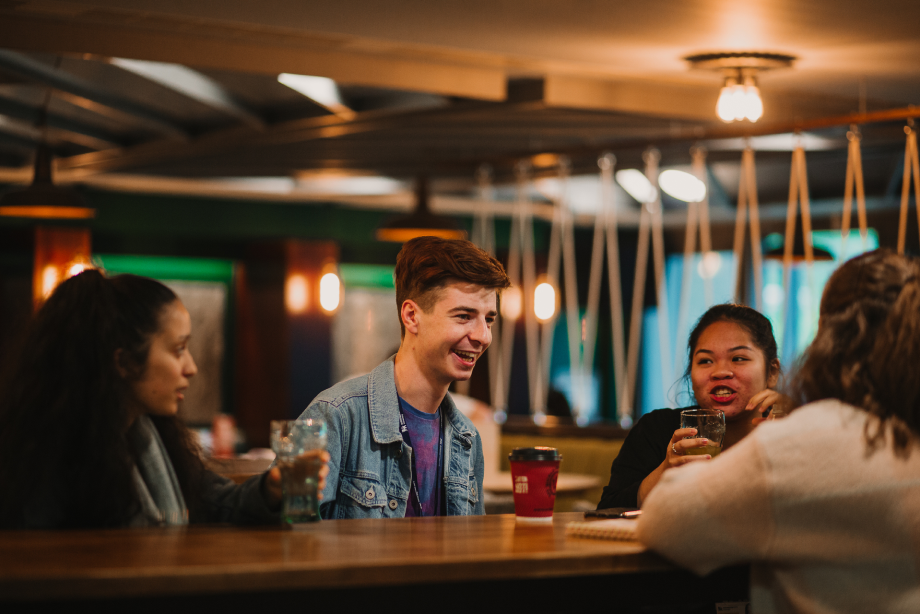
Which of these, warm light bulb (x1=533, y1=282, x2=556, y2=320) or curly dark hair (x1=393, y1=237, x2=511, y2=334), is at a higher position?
warm light bulb (x1=533, y1=282, x2=556, y2=320)

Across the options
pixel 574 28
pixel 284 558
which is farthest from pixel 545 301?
pixel 284 558

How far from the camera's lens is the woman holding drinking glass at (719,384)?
2484 mm

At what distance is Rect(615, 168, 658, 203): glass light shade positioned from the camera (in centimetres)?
1030

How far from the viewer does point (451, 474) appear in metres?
2.39

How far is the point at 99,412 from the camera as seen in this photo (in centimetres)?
182

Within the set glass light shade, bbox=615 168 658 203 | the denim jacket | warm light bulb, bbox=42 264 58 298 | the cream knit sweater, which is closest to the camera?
the cream knit sweater

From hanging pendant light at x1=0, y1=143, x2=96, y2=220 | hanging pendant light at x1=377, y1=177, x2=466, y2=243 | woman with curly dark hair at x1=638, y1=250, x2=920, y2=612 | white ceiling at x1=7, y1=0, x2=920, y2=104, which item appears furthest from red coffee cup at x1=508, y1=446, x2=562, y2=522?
hanging pendant light at x1=0, y1=143, x2=96, y2=220

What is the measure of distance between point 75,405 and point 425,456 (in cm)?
86

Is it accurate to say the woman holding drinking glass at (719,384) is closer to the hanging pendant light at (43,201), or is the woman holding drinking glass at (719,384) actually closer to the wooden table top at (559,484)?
the wooden table top at (559,484)

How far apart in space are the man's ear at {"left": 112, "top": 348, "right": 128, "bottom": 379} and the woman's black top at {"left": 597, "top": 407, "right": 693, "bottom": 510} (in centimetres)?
122

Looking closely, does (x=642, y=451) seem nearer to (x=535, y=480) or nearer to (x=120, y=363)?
(x=535, y=480)

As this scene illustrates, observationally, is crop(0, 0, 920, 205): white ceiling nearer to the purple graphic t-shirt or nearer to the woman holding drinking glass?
the woman holding drinking glass

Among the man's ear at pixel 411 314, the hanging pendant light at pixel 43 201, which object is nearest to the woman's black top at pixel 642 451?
the man's ear at pixel 411 314

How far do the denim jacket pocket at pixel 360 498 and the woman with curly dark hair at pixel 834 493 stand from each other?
764 millimetres
